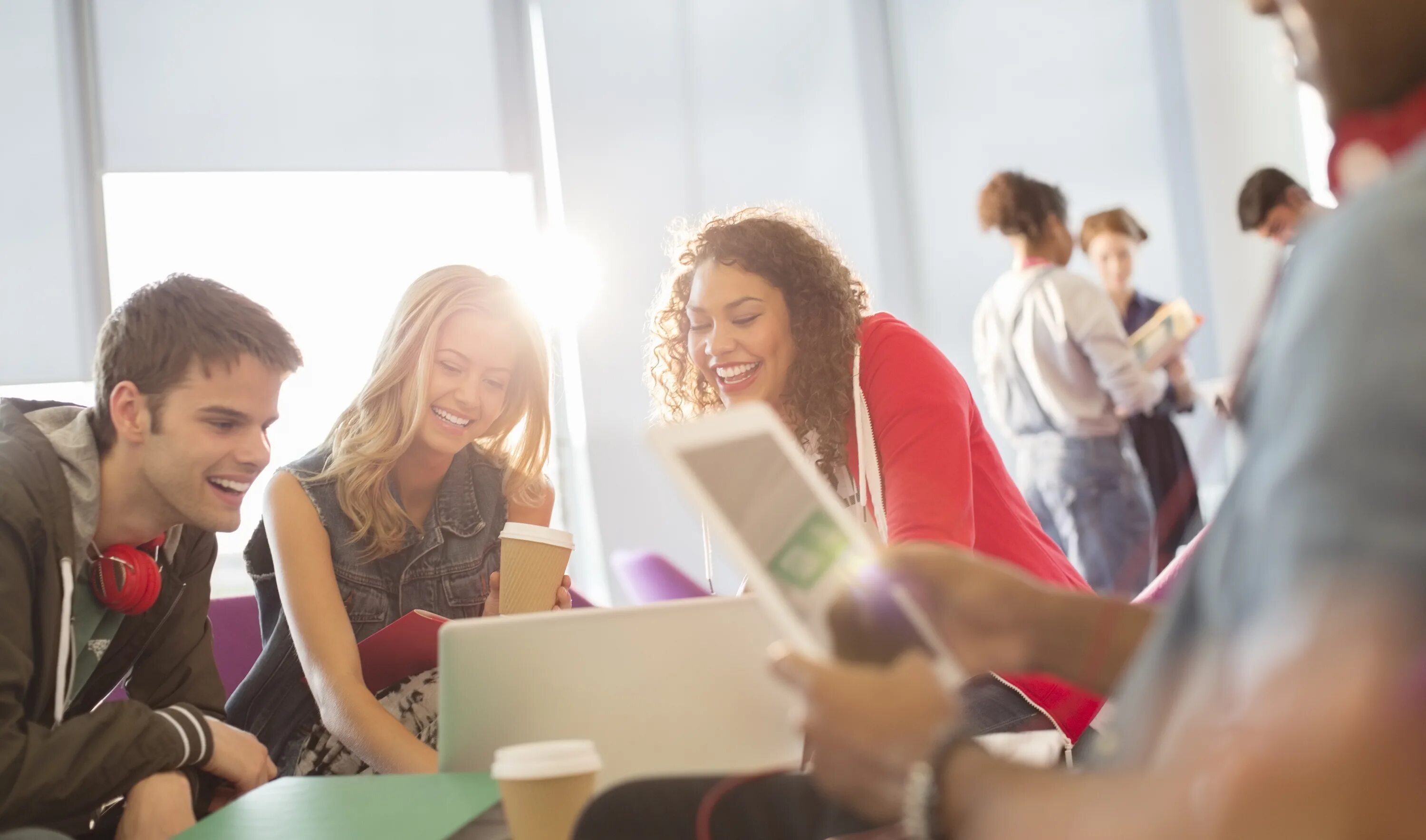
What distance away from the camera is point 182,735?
4.63ft

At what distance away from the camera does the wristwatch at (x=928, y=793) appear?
1.95 ft

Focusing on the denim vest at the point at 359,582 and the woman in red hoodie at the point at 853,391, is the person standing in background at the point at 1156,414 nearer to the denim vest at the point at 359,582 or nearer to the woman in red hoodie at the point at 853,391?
the woman in red hoodie at the point at 853,391

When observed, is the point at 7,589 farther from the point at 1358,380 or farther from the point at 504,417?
the point at 1358,380

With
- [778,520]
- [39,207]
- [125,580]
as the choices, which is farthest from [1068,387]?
[39,207]

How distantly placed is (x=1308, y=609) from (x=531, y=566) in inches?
53.3

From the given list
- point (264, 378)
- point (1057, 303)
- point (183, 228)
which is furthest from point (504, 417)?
point (183, 228)

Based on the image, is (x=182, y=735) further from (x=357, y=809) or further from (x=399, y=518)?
(x=399, y=518)

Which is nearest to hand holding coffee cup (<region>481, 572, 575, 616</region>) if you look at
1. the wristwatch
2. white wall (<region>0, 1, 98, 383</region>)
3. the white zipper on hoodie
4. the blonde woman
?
the blonde woman

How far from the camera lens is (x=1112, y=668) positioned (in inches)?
33.0

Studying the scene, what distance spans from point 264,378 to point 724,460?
4.12 ft

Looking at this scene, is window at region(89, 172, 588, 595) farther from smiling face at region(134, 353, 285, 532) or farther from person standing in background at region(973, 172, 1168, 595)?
smiling face at region(134, 353, 285, 532)

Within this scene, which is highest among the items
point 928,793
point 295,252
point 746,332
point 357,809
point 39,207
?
point 39,207

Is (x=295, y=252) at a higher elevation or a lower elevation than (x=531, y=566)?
higher

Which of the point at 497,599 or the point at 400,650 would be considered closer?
the point at 400,650
